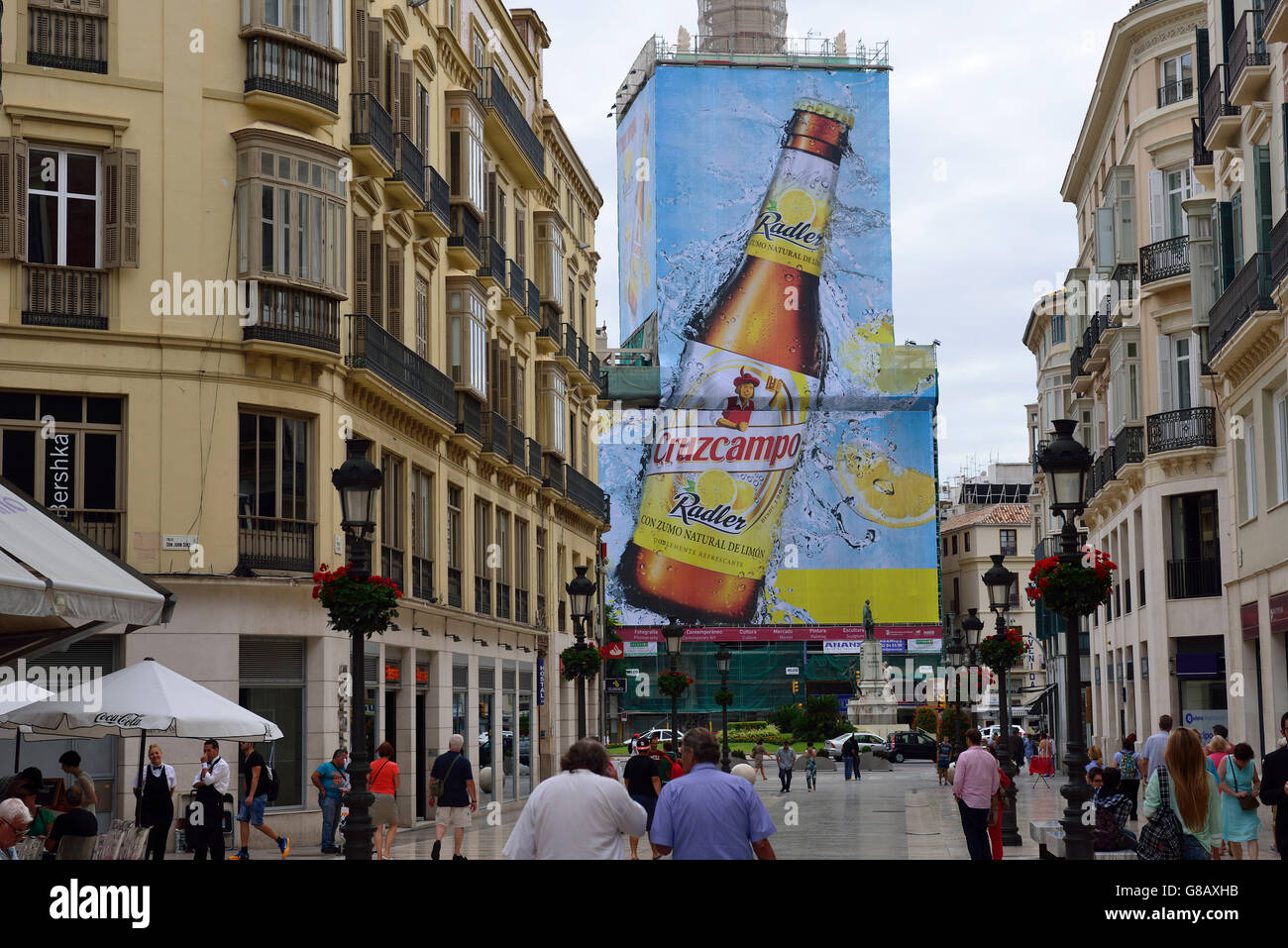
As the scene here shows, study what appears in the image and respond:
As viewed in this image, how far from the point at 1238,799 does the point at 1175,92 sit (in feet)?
100

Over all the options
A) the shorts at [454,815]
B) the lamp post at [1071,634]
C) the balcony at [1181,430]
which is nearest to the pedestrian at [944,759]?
the balcony at [1181,430]

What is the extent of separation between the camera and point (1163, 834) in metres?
12.6

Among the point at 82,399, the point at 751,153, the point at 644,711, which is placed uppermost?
the point at 751,153

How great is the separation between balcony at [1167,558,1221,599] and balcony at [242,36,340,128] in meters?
23.1

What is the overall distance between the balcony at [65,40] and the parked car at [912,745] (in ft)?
169

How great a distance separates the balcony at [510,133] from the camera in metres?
39.9

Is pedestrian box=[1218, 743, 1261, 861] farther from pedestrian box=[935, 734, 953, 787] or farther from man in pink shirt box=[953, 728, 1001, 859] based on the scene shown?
pedestrian box=[935, 734, 953, 787]

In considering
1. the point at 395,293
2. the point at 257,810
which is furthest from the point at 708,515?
the point at 257,810

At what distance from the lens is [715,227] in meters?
95.2

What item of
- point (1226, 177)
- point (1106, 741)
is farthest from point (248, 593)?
point (1106, 741)
